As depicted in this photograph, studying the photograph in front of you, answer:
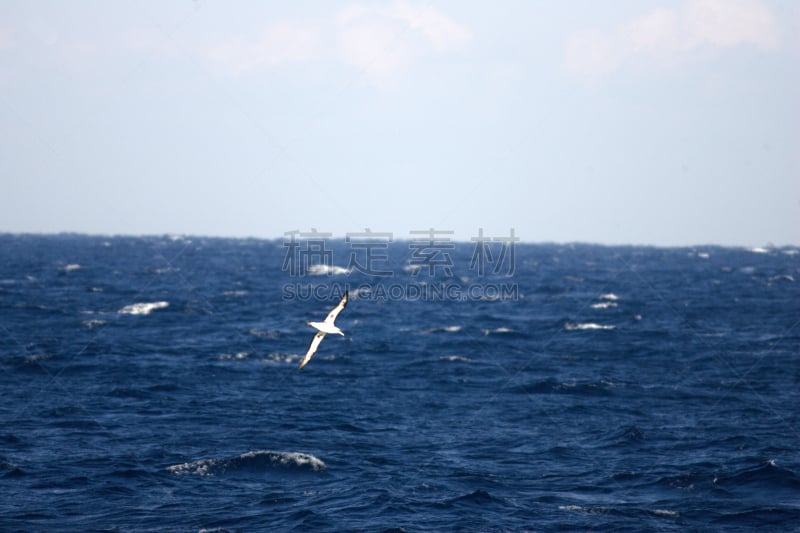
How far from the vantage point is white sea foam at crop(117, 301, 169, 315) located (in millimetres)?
59500

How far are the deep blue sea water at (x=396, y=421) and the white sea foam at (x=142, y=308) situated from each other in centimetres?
67

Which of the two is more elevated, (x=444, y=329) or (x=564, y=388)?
(x=444, y=329)

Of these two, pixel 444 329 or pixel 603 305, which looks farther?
pixel 603 305

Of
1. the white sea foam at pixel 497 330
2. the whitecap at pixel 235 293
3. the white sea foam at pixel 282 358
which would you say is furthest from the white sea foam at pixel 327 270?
the white sea foam at pixel 282 358

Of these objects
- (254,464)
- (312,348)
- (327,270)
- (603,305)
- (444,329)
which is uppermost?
(312,348)

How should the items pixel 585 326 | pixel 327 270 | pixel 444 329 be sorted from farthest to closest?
pixel 327 270 < pixel 585 326 < pixel 444 329

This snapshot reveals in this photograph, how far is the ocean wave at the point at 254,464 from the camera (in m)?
23.6

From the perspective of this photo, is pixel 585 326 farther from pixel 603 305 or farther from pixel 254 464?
pixel 254 464

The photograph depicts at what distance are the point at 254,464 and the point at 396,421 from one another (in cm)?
724

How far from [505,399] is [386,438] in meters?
8.28

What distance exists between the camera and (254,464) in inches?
957

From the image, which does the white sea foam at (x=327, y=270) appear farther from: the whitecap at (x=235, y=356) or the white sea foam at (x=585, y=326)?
the whitecap at (x=235, y=356)

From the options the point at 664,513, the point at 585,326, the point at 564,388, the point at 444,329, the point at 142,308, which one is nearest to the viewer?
the point at 664,513

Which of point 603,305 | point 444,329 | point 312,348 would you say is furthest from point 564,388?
point 603,305
